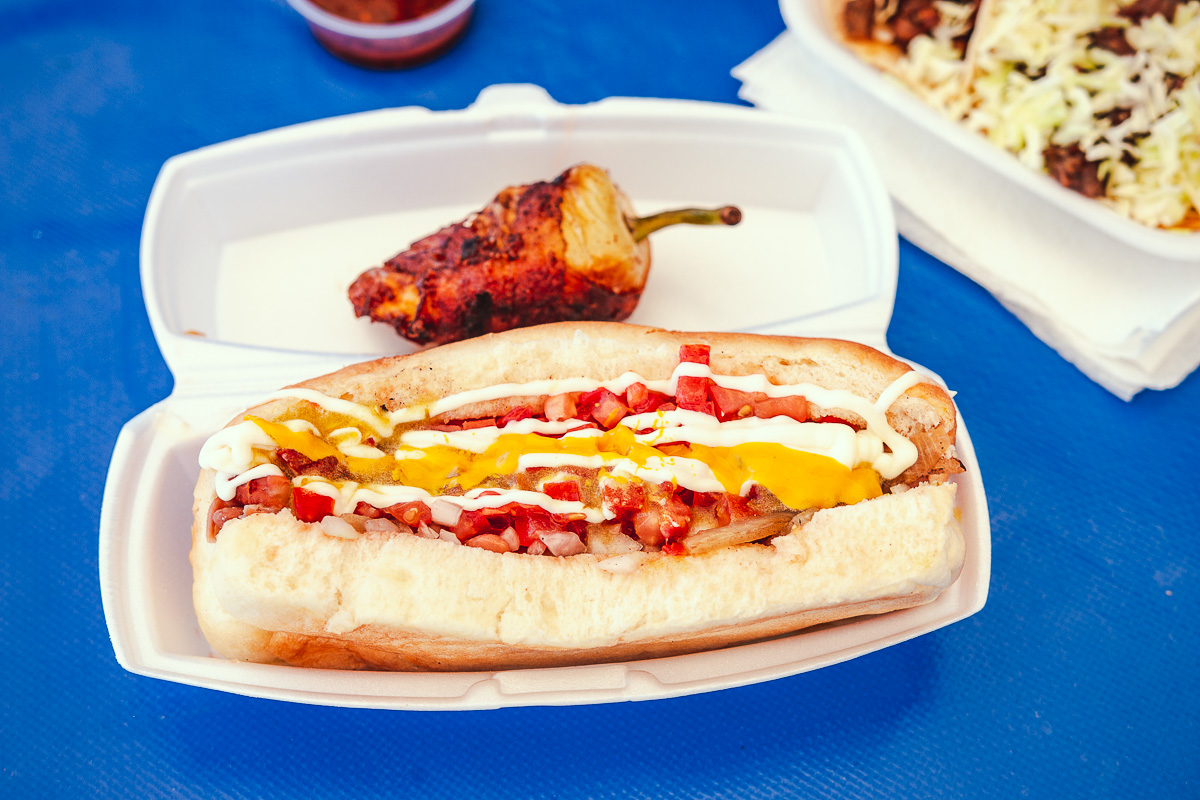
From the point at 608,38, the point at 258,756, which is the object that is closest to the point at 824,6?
the point at 608,38

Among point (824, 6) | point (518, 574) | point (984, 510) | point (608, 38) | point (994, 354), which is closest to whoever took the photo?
point (518, 574)

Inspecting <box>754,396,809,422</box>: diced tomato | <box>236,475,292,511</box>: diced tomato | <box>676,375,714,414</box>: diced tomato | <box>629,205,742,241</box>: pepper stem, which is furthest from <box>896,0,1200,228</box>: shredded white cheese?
<box>236,475,292,511</box>: diced tomato

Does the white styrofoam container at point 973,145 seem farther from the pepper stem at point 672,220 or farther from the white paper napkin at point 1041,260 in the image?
the pepper stem at point 672,220

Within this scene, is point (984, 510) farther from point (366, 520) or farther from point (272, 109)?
point (272, 109)

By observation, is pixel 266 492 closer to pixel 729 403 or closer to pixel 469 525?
pixel 469 525

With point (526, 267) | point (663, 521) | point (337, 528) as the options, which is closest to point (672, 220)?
point (526, 267)

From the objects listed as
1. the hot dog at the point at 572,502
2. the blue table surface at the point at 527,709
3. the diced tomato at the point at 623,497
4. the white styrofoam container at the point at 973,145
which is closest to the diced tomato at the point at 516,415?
the hot dog at the point at 572,502

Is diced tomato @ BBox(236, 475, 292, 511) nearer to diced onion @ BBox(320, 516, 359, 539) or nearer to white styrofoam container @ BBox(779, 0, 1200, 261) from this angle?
diced onion @ BBox(320, 516, 359, 539)
